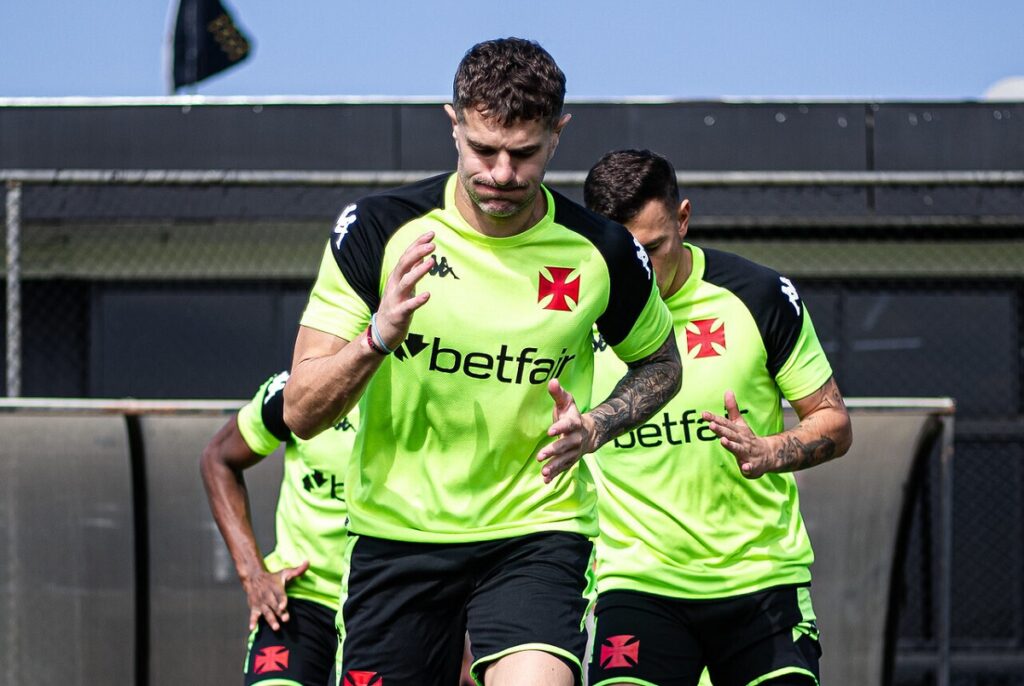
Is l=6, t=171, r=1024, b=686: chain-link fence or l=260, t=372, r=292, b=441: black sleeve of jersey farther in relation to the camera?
l=6, t=171, r=1024, b=686: chain-link fence

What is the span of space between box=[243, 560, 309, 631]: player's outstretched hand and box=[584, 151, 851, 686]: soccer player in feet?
3.63

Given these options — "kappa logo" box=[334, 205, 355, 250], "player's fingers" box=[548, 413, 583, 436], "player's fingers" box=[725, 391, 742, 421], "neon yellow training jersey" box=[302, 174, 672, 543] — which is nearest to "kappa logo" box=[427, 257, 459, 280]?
"neon yellow training jersey" box=[302, 174, 672, 543]

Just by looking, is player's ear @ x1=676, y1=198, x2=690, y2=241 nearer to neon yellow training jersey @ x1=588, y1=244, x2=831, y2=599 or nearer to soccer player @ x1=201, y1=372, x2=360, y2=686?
neon yellow training jersey @ x1=588, y1=244, x2=831, y2=599

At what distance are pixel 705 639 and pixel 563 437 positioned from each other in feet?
4.60

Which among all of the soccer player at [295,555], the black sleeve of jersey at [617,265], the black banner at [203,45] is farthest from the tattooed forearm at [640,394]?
the black banner at [203,45]

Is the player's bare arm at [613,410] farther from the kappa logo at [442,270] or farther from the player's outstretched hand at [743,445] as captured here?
the kappa logo at [442,270]

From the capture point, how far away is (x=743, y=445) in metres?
3.59

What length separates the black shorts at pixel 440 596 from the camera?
2.98 metres

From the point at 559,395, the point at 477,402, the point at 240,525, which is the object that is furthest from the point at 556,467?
the point at 240,525

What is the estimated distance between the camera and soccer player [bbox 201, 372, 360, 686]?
4.27 metres

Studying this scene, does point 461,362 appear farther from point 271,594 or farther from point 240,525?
point 240,525

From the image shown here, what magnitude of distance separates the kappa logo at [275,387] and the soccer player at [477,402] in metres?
1.28

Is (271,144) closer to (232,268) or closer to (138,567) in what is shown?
(232,268)

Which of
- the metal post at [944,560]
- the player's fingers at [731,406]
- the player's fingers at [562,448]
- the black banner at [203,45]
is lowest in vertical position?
the metal post at [944,560]
